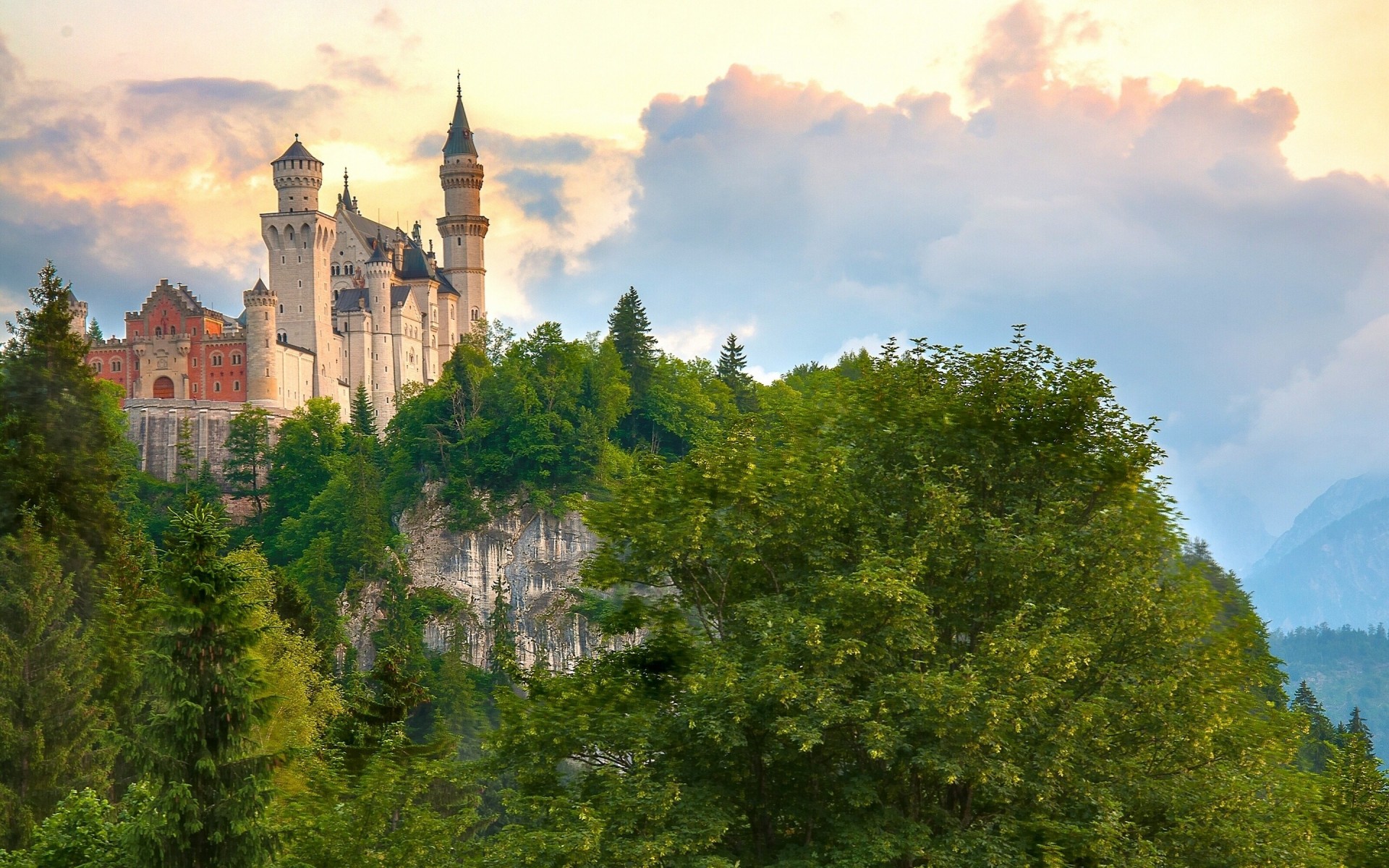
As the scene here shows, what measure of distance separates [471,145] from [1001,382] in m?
117

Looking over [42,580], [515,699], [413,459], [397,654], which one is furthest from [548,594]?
[515,699]

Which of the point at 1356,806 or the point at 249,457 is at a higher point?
the point at 249,457

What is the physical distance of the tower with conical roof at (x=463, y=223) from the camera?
137125mm

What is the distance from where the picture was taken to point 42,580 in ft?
106

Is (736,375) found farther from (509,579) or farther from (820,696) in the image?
(820,696)

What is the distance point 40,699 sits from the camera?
30.8 m

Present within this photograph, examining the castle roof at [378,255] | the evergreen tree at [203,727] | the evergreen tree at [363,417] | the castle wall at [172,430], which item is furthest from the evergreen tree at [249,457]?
the evergreen tree at [203,727]

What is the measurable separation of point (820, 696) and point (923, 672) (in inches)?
101

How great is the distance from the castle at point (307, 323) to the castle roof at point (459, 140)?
10 centimetres

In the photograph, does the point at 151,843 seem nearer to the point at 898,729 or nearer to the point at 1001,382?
the point at 898,729

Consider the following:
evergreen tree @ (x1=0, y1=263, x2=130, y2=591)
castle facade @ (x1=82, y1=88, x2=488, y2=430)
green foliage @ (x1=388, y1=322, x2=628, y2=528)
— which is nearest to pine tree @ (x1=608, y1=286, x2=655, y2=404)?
green foliage @ (x1=388, y1=322, x2=628, y2=528)

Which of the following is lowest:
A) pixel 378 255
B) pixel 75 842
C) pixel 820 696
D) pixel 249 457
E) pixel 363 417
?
pixel 75 842

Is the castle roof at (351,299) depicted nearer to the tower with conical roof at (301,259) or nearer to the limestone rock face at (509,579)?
the tower with conical roof at (301,259)

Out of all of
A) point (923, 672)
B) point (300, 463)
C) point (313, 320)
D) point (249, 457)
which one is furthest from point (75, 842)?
point (313, 320)
